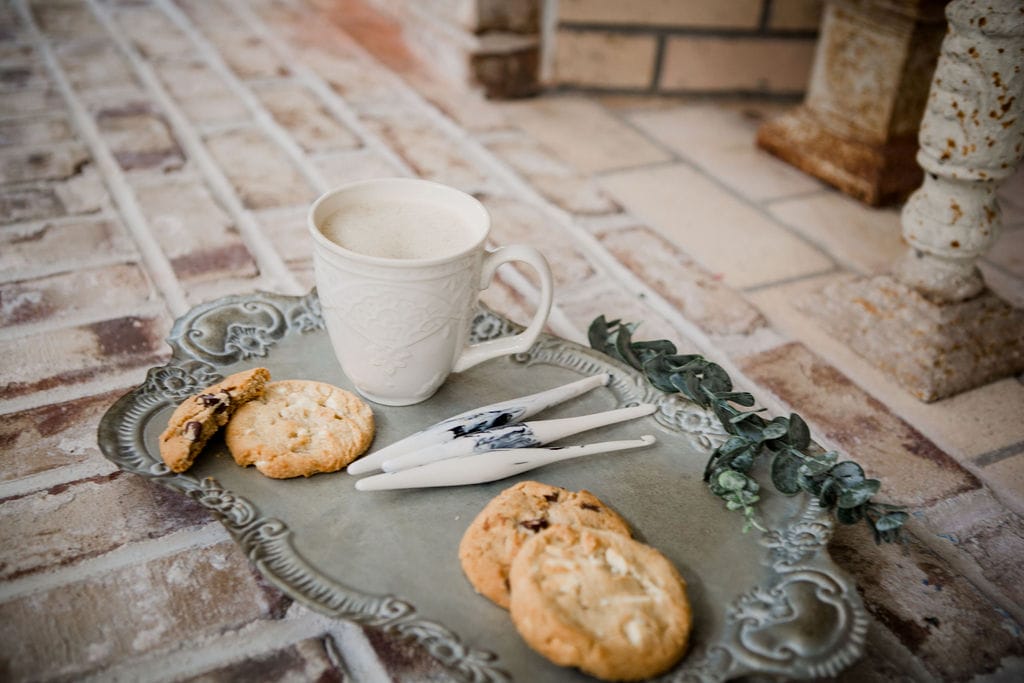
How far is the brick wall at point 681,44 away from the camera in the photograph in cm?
236

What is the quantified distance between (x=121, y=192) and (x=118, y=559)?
3.24 ft

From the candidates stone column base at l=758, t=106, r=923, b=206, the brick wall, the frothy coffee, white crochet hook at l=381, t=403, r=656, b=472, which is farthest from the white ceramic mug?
the brick wall

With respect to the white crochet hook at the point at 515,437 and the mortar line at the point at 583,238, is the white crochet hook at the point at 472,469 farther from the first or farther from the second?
the mortar line at the point at 583,238

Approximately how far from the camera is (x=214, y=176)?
1.75m

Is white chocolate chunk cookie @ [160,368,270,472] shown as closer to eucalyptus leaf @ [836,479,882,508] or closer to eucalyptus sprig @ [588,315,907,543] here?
eucalyptus sprig @ [588,315,907,543]

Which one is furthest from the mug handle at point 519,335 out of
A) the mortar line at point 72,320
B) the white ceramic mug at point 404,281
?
the mortar line at point 72,320

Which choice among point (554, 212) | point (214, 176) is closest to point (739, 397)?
point (554, 212)

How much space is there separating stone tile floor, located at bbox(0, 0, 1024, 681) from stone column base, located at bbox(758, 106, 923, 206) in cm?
4

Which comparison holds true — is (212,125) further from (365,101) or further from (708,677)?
(708,677)

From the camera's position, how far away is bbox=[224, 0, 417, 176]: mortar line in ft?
6.21

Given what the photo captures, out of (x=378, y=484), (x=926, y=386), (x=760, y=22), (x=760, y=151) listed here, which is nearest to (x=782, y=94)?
(x=760, y=22)

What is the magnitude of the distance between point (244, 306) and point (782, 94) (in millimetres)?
1978

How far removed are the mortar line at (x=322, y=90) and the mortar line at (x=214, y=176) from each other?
1.08 ft

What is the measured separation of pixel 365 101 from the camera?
84.7 inches
